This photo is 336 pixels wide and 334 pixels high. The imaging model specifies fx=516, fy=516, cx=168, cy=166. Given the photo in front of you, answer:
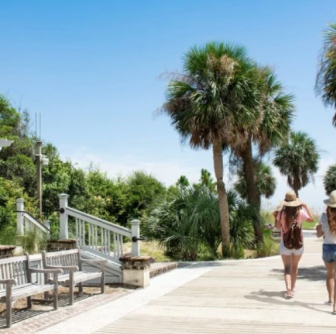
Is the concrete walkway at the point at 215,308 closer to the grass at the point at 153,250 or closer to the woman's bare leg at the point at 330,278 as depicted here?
the woman's bare leg at the point at 330,278

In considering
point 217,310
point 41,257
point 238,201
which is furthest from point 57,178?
point 217,310

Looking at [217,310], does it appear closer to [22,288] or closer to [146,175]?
[22,288]

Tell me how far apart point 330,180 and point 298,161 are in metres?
6.78

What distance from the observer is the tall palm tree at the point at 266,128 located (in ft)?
55.6

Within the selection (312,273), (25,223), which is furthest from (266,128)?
(25,223)

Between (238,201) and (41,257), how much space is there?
32.6 ft

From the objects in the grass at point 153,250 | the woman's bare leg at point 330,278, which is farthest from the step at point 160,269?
the woman's bare leg at point 330,278

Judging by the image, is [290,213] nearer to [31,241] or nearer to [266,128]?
[31,241]

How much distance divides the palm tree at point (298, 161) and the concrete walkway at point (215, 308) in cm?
3064

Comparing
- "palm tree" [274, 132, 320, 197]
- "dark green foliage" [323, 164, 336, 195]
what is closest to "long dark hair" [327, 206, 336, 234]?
"palm tree" [274, 132, 320, 197]

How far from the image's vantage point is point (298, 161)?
41.1 metres

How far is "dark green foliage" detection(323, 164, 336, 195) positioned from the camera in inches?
1808

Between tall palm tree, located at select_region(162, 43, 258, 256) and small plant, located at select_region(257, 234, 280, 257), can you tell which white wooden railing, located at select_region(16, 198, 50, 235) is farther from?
small plant, located at select_region(257, 234, 280, 257)

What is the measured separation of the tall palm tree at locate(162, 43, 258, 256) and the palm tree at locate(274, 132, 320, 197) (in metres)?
25.8
